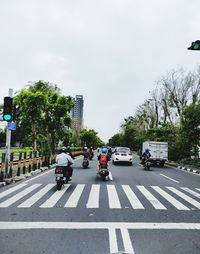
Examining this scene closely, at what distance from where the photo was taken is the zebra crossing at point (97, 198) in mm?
8516

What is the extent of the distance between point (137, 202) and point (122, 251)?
4.30m

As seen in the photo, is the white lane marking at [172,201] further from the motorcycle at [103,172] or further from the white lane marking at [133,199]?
the motorcycle at [103,172]

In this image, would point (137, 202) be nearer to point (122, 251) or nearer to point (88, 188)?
point (88, 188)

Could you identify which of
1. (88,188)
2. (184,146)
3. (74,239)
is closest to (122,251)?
(74,239)

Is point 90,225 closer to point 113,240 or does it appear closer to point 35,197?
point 113,240

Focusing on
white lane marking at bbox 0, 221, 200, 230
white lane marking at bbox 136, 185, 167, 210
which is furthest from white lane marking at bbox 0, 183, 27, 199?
white lane marking at bbox 136, 185, 167, 210

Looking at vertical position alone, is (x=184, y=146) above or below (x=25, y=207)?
above

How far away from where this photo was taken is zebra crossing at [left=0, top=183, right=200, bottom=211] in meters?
8.52

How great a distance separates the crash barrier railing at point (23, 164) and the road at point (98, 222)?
2.69m

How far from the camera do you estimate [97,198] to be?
9.54m

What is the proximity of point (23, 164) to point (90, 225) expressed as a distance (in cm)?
1086

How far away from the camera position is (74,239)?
5.38m

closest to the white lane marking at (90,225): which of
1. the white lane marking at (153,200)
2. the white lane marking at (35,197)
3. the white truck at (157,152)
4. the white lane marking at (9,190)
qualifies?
the white lane marking at (153,200)

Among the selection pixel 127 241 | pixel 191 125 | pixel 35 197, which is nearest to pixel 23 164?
pixel 35 197
